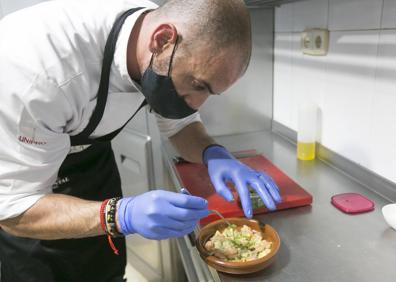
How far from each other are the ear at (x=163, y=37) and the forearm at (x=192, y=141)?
44 cm

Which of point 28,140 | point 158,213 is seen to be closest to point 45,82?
point 28,140

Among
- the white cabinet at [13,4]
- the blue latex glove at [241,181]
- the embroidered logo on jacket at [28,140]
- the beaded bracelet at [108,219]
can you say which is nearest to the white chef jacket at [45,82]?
the embroidered logo on jacket at [28,140]

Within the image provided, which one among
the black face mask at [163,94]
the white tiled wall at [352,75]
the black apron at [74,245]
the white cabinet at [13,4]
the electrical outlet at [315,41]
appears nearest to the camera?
the black face mask at [163,94]

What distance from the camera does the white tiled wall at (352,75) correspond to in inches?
36.6

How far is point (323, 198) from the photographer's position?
3.30 feet

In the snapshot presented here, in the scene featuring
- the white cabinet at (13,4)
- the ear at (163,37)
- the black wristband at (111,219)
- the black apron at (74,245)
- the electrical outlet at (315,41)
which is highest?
the white cabinet at (13,4)

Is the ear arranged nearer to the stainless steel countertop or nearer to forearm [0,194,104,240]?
forearm [0,194,104,240]

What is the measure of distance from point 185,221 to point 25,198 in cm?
35

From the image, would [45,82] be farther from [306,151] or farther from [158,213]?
[306,151]

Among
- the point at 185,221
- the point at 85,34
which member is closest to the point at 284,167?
the point at 185,221

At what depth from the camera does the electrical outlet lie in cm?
115

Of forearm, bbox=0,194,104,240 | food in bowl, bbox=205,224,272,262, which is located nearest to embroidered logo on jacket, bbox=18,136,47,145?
forearm, bbox=0,194,104,240

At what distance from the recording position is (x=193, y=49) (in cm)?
75

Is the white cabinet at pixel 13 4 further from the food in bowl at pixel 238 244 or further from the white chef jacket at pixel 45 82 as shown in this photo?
the food in bowl at pixel 238 244
